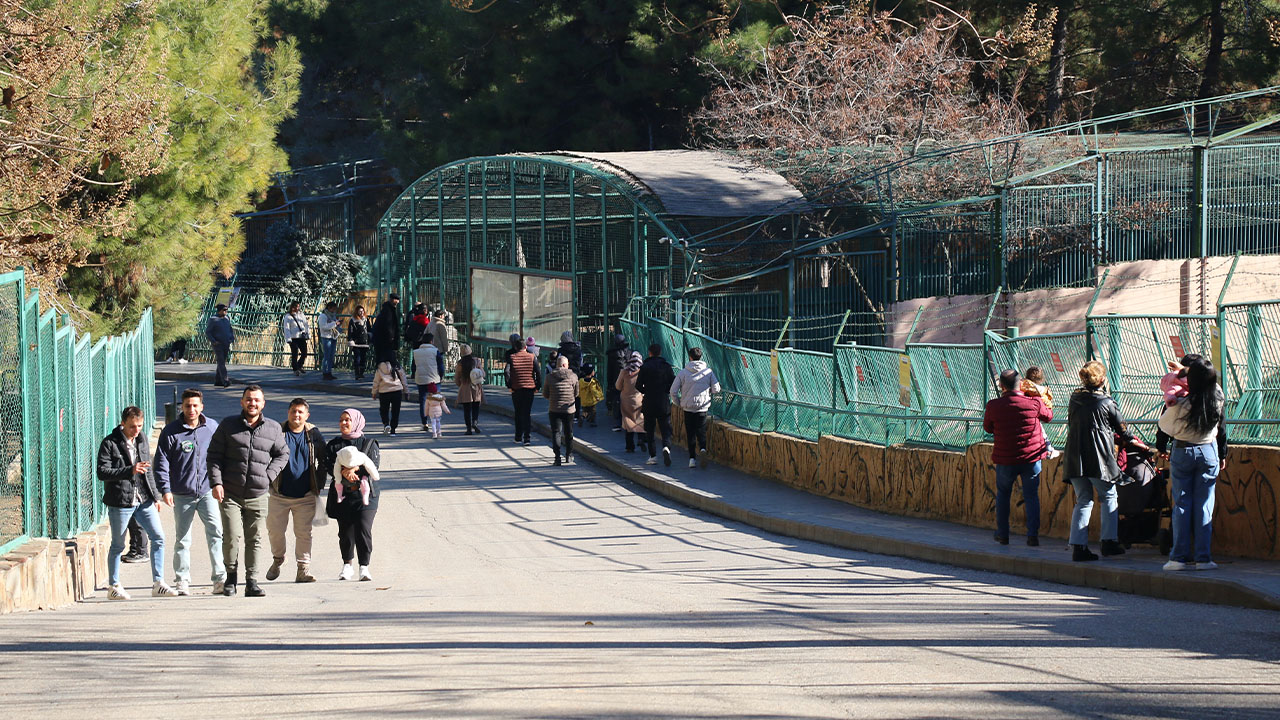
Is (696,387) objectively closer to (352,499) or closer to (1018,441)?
(1018,441)

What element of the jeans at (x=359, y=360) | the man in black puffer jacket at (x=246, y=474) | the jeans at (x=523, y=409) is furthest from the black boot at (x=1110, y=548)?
the jeans at (x=359, y=360)

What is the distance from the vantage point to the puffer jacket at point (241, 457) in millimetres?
10234

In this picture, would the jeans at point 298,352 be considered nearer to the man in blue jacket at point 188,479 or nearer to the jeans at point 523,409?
the jeans at point 523,409

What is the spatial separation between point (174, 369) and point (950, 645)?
28.5 metres

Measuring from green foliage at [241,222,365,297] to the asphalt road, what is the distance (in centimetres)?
2914

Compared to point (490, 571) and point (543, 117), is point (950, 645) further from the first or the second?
point (543, 117)

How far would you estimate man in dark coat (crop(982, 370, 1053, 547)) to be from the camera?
37.7ft

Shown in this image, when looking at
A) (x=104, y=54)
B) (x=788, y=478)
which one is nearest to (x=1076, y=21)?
(x=788, y=478)

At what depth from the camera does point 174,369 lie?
32844mm

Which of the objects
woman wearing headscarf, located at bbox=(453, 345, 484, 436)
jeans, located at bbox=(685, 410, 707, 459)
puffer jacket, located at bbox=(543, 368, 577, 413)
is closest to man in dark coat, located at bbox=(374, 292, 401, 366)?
woman wearing headscarf, located at bbox=(453, 345, 484, 436)

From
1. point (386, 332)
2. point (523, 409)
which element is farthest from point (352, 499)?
point (386, 332)

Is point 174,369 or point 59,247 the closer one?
point 59,247

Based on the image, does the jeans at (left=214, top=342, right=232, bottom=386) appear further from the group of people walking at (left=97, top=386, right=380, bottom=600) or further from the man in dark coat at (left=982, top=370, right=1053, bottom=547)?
the man in dark coat at (left=982, top=370, right=1053, bottom=547)

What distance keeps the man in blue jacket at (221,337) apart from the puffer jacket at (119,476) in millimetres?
17904
